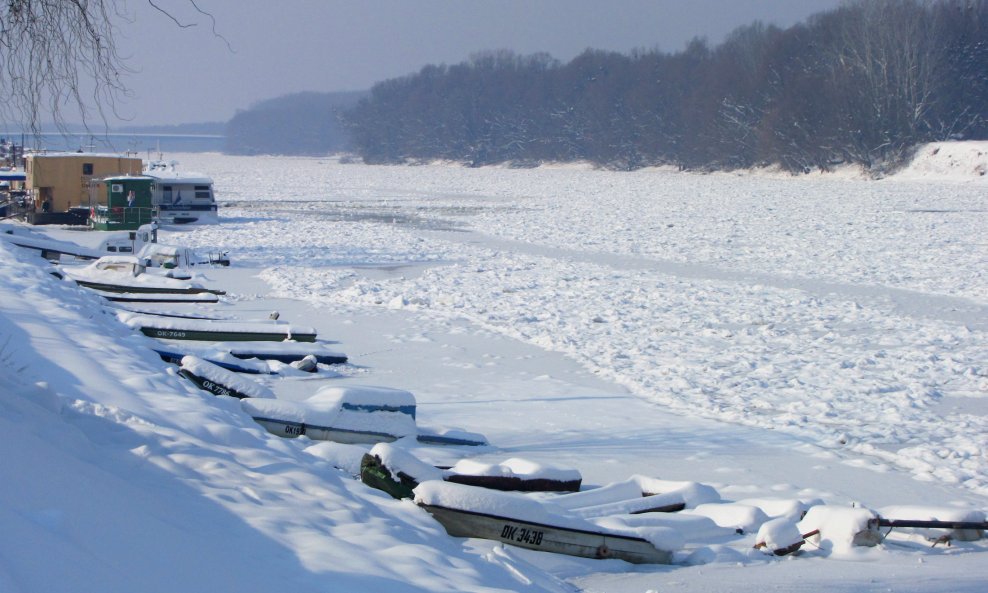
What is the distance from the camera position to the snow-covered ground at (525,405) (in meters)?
4.29

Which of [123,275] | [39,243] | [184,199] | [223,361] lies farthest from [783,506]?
[184,199]

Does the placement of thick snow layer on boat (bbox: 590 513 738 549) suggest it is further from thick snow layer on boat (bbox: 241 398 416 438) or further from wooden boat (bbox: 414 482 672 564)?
thick snow layer on boat (bbox: 241 398 416 438)

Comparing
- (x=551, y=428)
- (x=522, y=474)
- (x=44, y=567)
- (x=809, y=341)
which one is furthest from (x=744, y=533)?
(x=809, y=341)

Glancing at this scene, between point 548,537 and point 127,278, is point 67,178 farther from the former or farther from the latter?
point 548,537

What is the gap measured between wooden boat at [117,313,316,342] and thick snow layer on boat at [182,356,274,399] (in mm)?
3387

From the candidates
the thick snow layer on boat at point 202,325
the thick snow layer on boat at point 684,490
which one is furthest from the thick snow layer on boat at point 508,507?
the thick snow layer on boat at point 202,325

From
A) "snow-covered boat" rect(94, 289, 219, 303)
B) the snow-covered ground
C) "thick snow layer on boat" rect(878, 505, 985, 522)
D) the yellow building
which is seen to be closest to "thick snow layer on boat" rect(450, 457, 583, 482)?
the snow-covered ground

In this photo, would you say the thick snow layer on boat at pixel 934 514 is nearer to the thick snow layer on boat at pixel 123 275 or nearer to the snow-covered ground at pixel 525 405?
the snow-covered ground at pixel 525 405

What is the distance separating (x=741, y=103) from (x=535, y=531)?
106 meters

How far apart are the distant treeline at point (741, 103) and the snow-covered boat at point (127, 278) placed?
222 ft

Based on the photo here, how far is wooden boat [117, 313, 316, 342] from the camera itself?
12.0 metres

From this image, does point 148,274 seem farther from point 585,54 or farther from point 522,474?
point 585,54

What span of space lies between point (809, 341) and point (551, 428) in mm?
6007

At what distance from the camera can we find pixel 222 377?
339 inches
